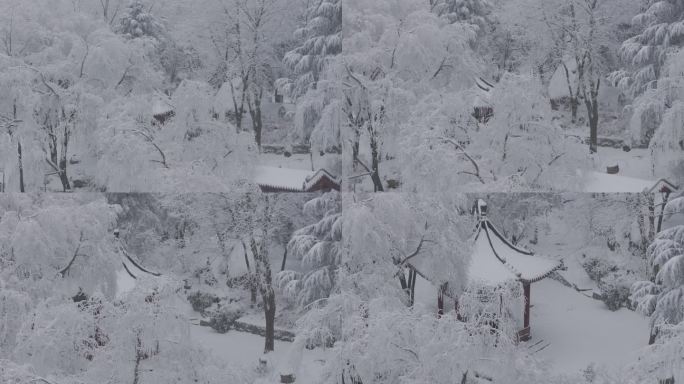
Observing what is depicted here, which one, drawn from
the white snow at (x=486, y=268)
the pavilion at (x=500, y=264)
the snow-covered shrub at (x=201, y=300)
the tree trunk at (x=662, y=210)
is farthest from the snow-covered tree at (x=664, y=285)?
the snow-covered shrub at (x=201, y=300)

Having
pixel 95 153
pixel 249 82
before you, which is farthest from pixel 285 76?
pixel 95 153

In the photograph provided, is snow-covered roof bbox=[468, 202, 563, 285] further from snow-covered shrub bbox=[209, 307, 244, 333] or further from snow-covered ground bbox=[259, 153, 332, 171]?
snow-covered shrub bbox=[209, 307, 244, 333]

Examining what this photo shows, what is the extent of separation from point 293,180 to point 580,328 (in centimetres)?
203

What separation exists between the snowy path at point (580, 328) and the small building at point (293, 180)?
1.46 m

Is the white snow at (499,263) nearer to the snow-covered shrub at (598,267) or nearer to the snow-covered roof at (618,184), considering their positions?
the snow-covered shrub at (598,267)

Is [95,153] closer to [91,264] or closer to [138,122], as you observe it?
[138,122]

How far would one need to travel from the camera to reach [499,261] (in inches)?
199

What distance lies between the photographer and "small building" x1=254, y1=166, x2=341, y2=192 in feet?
17.7

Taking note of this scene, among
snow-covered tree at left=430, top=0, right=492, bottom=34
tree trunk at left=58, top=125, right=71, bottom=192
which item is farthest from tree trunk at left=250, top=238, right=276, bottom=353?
snow-covered tree at left=430, top=0, right=492, bottom=34

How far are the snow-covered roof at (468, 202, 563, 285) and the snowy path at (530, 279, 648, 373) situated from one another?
10 centimetres

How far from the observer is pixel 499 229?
5152 millimetres

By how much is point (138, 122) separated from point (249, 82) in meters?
0.75

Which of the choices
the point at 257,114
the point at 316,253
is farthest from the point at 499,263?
the point at 257,114

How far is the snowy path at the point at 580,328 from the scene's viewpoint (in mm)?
5023
